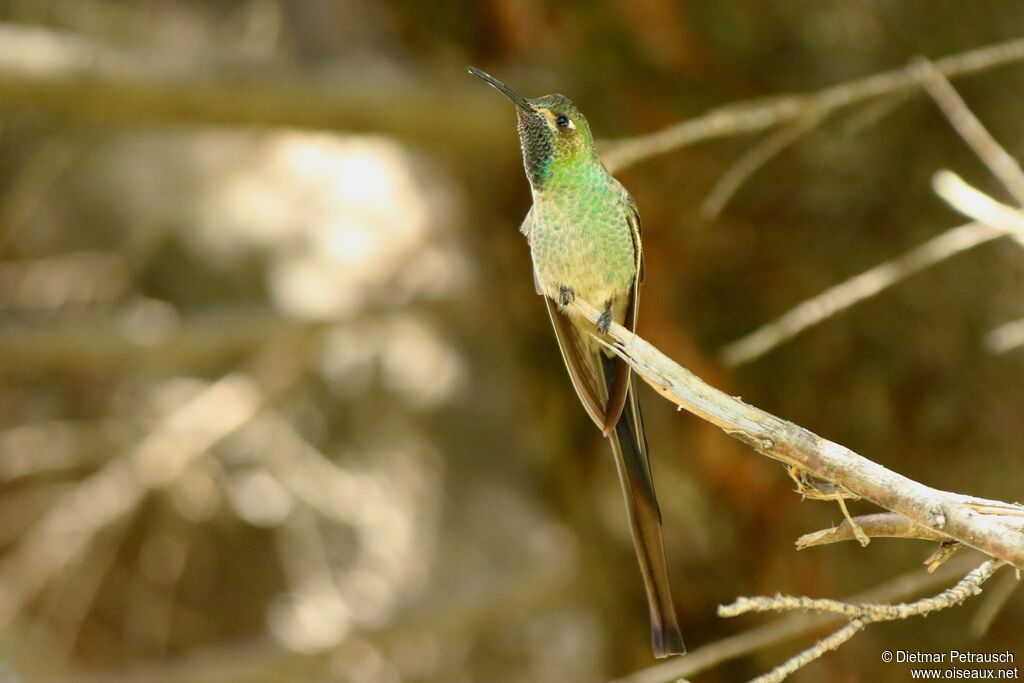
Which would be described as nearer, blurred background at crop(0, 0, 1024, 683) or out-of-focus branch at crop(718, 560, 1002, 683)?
out-of-focus branch at crop(718, 560, 1002, 683)

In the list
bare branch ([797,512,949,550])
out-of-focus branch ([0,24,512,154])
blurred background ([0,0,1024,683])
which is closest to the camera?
bare branch ([797,512,949,550])

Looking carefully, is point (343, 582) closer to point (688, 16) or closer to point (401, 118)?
point (401, 118)

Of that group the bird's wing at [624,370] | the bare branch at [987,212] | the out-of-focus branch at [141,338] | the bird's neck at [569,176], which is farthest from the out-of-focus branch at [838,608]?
the out-of-focus branch at [141,338]

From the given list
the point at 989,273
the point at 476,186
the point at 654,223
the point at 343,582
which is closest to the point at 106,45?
the point at 476,186

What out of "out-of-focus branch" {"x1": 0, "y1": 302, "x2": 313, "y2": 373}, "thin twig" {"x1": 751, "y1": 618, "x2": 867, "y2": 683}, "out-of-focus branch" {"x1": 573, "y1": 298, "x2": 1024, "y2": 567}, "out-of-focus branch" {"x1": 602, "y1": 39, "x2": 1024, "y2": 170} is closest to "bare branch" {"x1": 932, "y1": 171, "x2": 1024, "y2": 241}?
"out-of-focus branch" {"x1": 602, "y1": 39, "x2": 1024, "y2": 170}

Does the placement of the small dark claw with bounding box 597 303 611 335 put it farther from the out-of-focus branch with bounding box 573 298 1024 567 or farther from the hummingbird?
the out-of-focus branch with bounding box 573 298 1024 567

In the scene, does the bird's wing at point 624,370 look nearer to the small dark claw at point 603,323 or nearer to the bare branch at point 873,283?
the small dark claw at point 603,323

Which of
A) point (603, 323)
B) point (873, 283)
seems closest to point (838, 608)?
point (603, 323)
